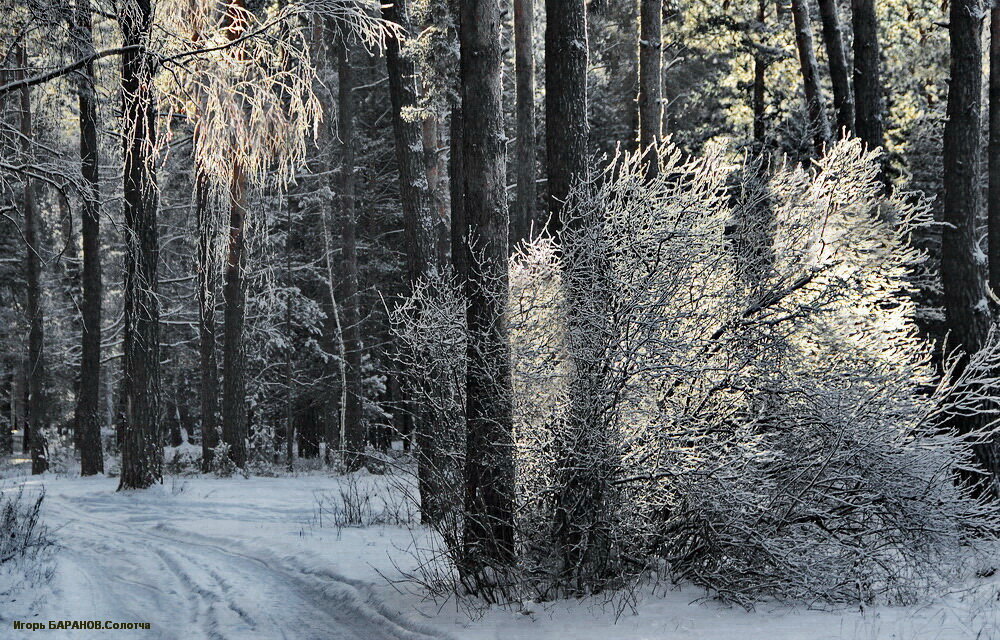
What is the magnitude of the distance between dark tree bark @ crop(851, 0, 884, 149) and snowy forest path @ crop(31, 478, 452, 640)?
888 centimetres

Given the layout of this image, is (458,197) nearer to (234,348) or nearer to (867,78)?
(867,78)

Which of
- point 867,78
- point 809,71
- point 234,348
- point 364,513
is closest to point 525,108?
point 809,71

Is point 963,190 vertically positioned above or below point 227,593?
above

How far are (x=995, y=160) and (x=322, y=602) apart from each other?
15.6 metres

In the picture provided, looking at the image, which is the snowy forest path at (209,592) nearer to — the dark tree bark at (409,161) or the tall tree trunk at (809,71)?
the dark tree bark at (409,161)

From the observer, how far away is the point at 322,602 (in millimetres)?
7137

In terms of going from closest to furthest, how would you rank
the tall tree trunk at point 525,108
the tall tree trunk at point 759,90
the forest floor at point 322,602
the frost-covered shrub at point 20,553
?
the forest floor at point 322,602
the frost-covered shrub at point 20,553
the tall tree trunk at point 525,108
the tall tree trunk at point 759,90

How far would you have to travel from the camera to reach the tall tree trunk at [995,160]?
16344mm

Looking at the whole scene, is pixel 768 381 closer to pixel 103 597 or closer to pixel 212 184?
pixel 212 184

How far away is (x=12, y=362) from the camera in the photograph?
112 feet

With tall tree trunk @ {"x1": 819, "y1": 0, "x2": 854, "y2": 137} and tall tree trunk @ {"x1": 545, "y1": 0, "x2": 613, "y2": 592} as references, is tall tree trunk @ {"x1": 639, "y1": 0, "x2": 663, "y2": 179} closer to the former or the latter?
tall tree trunk @ {"x1": 819, "y1": 0, "x2": 854, "y2": 137}

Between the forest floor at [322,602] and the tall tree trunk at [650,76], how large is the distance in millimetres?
6873

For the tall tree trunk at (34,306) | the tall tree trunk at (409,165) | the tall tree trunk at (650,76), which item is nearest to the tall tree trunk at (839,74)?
the tall tree trunk at (650,76)

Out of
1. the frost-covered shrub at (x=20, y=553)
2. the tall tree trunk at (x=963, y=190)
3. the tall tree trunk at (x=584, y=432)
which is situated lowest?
the frost-covered shrub at (x=20, y=553)
